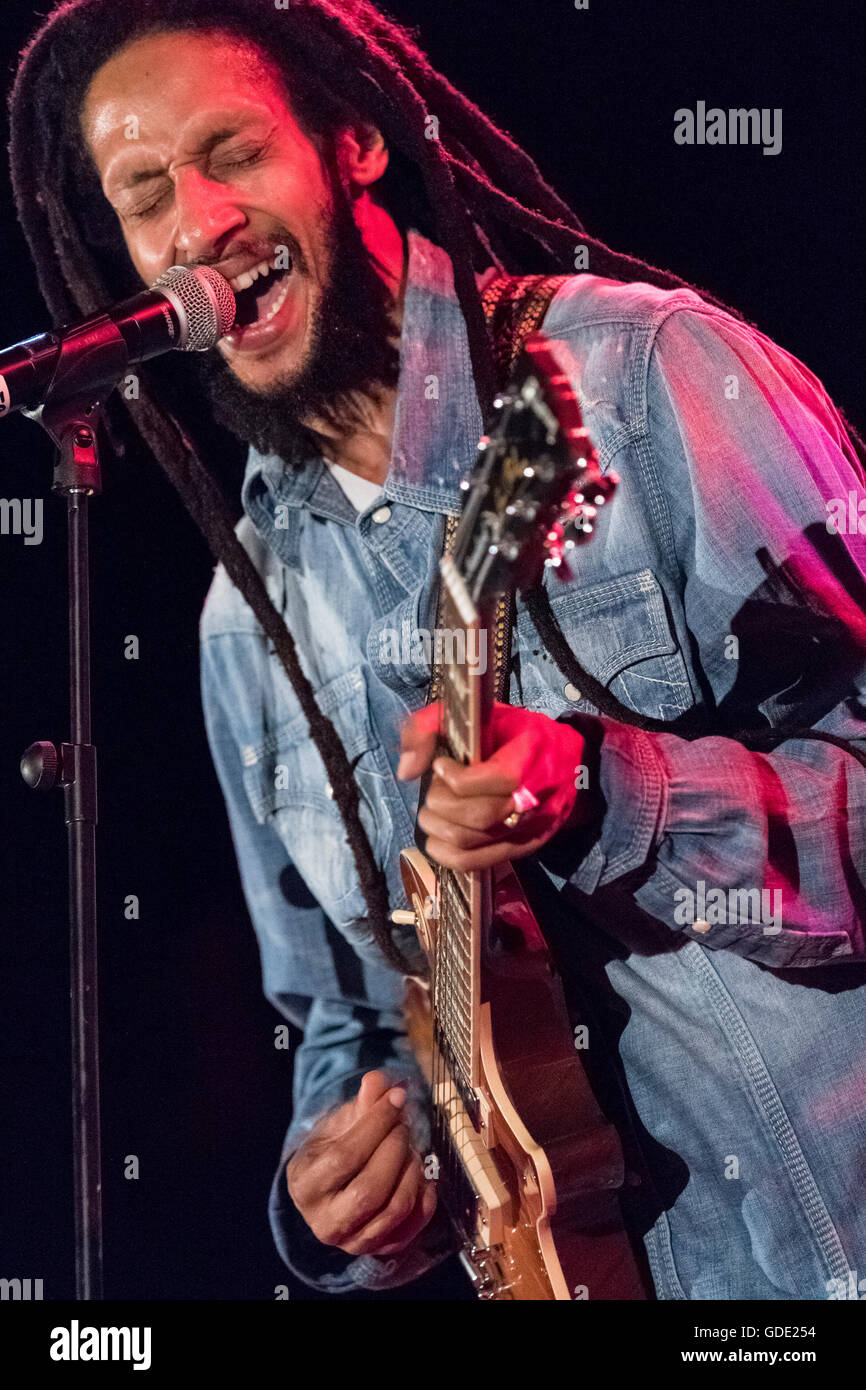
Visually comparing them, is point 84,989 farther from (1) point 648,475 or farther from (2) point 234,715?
(1) point 648,475

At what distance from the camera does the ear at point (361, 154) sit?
182 cm

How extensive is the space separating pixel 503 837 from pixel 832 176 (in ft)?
3.76

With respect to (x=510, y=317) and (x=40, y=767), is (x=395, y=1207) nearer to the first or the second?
(x=40, y=767)

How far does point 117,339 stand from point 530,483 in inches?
23.7

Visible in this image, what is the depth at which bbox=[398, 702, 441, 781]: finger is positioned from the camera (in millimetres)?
1178

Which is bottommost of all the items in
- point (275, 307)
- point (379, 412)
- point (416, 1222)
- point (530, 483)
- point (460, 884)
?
point (416, 1222)

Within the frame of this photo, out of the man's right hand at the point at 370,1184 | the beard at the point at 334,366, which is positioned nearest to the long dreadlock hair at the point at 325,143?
the beard at the point at 334,366

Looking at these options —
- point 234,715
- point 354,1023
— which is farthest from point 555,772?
point 234,715

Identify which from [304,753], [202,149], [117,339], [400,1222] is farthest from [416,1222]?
[202,149]

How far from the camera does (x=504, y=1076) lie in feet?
4.40

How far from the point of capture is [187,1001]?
7.14 feet

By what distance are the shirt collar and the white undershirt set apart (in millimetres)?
135

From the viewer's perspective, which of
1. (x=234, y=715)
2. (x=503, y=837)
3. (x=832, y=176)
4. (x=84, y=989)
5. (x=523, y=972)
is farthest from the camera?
(x=234, y=715)

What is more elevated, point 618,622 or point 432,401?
point 432,401
